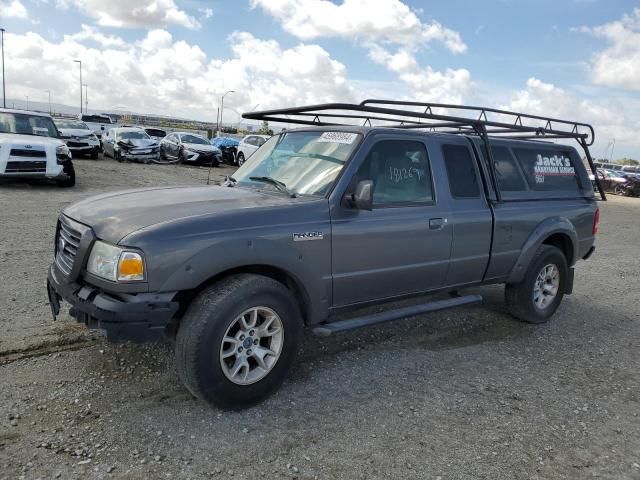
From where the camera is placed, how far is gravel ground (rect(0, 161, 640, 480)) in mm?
2875

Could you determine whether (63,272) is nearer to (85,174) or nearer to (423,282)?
(423,282)

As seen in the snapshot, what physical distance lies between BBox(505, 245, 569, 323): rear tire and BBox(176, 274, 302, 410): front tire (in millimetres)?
2764

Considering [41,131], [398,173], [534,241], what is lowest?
[534,241]

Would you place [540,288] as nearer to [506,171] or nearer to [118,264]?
[506,171]

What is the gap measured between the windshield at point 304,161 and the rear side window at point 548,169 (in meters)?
2.15

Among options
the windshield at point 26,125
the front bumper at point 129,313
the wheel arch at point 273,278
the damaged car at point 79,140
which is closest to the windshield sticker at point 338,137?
the wheel arch at point 273,278

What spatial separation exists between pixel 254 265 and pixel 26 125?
11.4 metres

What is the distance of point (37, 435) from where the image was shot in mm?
2943

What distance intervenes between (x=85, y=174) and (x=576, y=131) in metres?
15.7

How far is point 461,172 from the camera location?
4.60m

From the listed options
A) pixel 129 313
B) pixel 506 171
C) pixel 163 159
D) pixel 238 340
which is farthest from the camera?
pixel 163 159

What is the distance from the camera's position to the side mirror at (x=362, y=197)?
3520mm

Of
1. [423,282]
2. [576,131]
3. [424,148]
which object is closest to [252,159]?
[424,148]

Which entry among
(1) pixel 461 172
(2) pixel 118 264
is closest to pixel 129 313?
(2) pixel 118 264
